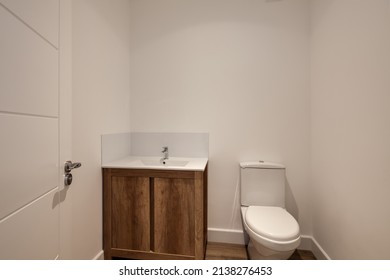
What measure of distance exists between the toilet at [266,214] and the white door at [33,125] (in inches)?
45.6

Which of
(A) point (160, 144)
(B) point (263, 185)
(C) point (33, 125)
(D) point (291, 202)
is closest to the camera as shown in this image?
(C) point (33, 125)

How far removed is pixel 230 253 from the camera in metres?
1.65

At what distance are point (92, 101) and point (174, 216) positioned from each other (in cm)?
109

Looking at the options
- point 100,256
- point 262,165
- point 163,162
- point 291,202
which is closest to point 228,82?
point 262,165

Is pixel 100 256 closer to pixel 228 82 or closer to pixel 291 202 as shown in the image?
pixel 291 202

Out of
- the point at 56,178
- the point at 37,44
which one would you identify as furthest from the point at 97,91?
the point at 56,178

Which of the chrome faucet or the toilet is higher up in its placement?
the chrome faucet

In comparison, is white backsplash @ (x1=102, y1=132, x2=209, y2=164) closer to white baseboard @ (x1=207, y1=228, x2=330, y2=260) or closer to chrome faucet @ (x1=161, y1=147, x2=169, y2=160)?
chrome faucet @ (x1=161, y1=147, x2=169, y2=160)

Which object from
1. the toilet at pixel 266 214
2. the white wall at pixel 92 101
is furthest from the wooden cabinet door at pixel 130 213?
the toilet at pixel 266 214

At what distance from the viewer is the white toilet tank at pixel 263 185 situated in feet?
5.29

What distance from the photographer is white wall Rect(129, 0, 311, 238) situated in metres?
1.73

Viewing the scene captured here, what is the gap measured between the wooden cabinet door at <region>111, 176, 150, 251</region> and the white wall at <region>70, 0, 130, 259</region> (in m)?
0.12

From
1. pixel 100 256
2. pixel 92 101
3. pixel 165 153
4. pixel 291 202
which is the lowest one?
pixel 100 256

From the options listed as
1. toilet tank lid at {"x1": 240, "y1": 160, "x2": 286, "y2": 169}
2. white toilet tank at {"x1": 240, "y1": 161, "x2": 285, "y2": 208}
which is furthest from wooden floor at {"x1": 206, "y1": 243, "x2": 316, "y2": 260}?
toilet tank lid at {"x1": 240, "y1": 160, "x2": 286, "y2": 169}
